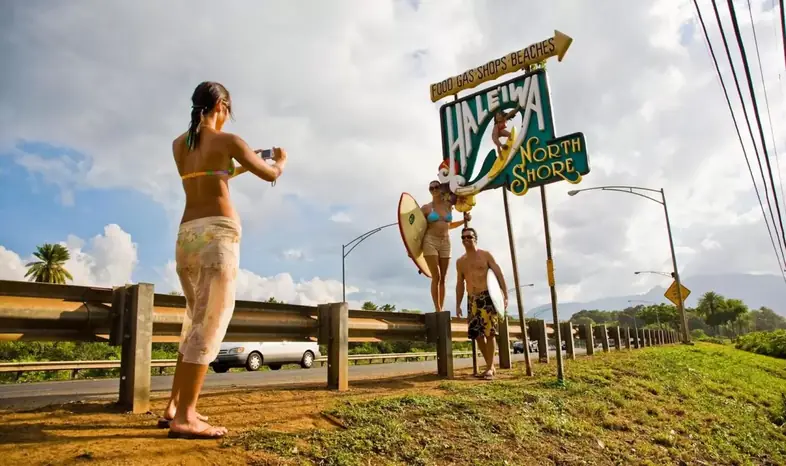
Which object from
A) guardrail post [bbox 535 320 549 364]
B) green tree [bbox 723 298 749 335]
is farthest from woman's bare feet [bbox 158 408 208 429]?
green tree [bbox 723 298 749 335]

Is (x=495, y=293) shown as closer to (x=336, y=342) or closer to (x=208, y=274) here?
(x=336, y=342)

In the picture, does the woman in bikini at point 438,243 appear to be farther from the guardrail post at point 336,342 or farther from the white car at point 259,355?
the white car at point 259,355

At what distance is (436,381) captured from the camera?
6922 millimetres

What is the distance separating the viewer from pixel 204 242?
3.28 metres

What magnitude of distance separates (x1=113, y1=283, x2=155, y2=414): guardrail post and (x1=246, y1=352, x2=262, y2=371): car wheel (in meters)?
15.7

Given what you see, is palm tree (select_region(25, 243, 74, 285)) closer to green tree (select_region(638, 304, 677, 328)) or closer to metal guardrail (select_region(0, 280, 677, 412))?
metal guardrail (select_region(0, 280, 677, 412))

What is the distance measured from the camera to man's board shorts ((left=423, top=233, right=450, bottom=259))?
8.79 m

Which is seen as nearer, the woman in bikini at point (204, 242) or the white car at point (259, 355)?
the woman in bikini at point (204, 242)

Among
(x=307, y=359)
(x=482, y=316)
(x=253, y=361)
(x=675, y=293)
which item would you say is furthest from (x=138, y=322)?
(x=675, y=293)

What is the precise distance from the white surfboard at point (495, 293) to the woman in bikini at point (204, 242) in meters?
4.87

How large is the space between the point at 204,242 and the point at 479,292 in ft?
17.3

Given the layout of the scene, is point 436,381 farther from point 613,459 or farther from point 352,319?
point 613,459

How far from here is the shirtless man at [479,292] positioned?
25.5ft

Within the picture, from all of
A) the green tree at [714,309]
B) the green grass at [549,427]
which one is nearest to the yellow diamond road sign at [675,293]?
the green grass at [549,427]
